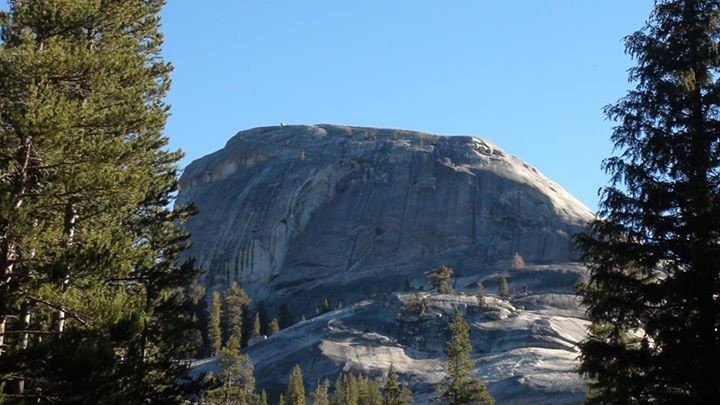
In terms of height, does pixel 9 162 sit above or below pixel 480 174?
below

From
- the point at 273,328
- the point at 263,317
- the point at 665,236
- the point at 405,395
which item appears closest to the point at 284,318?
the point at 263,317

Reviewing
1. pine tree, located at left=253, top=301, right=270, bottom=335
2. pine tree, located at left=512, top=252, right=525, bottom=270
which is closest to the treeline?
pine tree, located at left=253, top=301, right=270, bottom=335

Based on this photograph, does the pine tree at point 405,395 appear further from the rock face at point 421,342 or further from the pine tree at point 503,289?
the pine tree at point 503,289

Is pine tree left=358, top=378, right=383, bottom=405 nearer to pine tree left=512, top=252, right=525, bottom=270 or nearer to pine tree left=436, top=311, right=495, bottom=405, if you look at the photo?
pine tree left=436, top=311, right=495, bottom=405

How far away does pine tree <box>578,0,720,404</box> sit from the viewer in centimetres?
1564

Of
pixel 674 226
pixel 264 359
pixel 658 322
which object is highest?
pixel 674 226

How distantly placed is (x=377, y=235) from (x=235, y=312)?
3175 centimetres

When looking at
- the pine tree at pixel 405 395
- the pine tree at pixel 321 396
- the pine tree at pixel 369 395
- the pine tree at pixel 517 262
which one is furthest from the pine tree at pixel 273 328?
the pine tree at pixel 405 395

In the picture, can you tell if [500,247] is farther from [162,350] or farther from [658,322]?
[658,322]

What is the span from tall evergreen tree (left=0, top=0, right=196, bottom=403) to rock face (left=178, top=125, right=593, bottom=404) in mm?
60704

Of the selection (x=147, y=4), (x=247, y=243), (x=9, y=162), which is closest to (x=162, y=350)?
(x=147, y=4)

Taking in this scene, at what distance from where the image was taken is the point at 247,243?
119375 mm

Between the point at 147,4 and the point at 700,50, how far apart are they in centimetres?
1409

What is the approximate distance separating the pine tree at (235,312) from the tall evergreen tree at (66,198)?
6030 centimetres
